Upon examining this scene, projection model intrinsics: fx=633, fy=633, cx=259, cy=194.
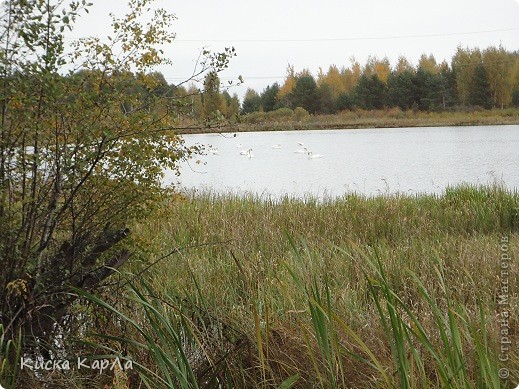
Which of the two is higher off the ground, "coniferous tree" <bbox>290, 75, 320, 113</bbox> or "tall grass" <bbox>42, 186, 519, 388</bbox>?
"coniferous tree" <bbox>290, 75, 320, 113</bbox>

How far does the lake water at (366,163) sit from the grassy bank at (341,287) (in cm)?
63

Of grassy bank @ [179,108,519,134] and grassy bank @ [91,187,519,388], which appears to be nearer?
grassy bank @ [91,187,519,388]

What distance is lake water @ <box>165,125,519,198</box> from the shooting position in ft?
22.7

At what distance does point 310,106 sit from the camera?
17.3 feet

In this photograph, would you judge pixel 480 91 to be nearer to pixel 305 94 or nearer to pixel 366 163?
pixel 305 94

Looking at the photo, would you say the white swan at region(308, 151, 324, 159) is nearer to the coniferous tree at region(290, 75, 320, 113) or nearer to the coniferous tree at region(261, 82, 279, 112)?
the coniferous tree at region(290, 75, 320, 113)

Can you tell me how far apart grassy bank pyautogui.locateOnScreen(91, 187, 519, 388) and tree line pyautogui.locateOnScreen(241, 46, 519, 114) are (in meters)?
0.91

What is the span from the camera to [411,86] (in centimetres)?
538

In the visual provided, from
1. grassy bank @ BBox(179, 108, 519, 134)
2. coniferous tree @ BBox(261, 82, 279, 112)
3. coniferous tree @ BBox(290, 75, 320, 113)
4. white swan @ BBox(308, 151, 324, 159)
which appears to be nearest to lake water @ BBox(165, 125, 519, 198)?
white swan @ BBox(308, 151, 324, 159)

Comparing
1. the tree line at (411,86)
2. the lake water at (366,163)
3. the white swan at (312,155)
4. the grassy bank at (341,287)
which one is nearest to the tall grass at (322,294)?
the grassy bank at (341,287)

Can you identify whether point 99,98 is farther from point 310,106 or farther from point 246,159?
point 246,159

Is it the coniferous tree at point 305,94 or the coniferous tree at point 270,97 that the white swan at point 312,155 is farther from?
the coniferous tree at point 270,97

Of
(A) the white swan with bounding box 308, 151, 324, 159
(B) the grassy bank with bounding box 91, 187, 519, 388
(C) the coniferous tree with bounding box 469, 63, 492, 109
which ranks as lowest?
(B) the grassy bank with bounding box 91, 187, 519, 388

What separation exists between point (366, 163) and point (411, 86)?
338cm
